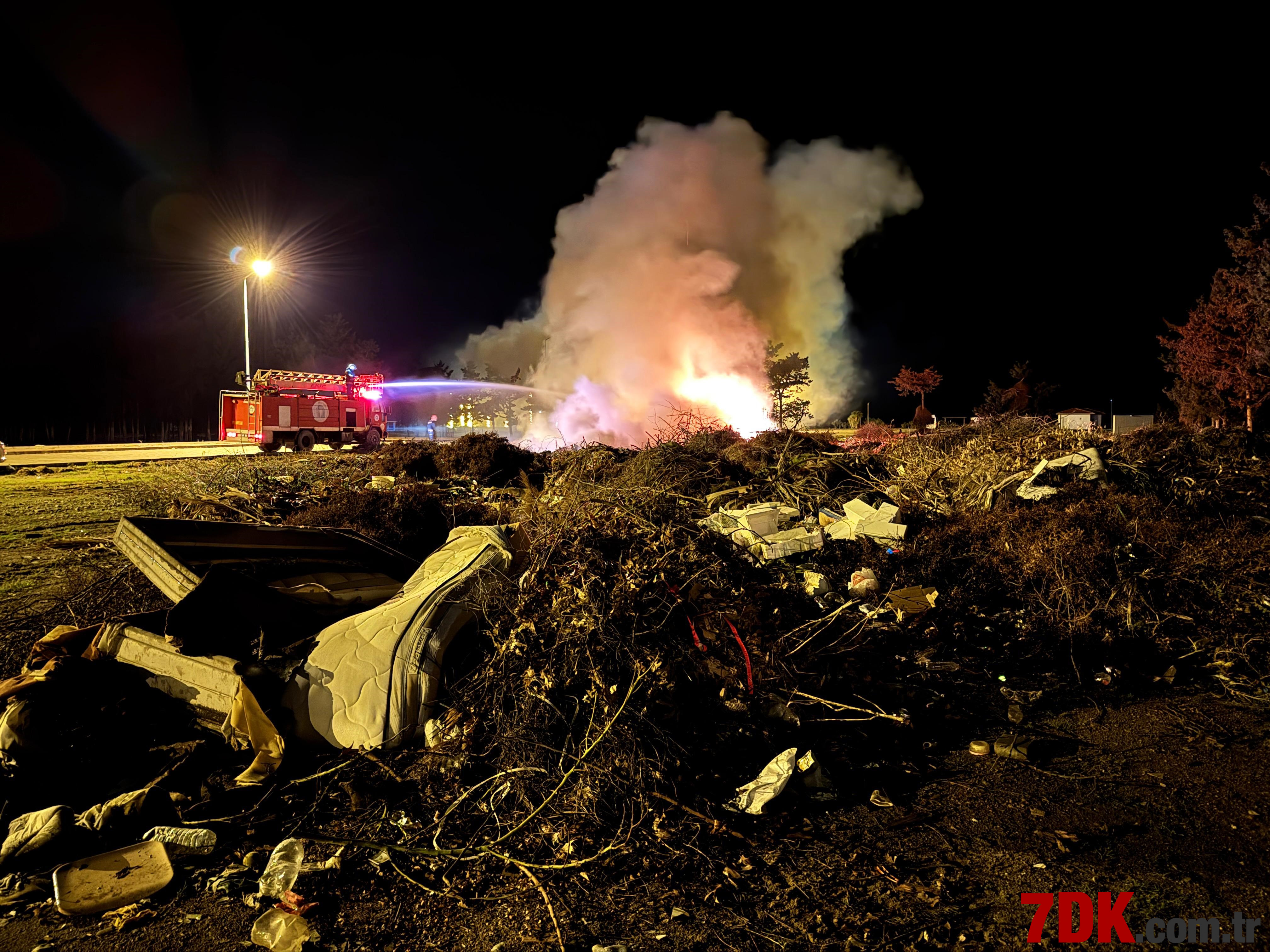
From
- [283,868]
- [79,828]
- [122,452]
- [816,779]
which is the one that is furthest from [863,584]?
[122,452]

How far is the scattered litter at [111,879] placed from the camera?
2.31m

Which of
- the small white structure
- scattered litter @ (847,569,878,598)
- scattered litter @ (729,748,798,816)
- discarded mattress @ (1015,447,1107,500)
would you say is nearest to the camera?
scattered litter @ (729,748,798,816)

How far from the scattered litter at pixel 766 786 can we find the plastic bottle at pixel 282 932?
163 centimetres

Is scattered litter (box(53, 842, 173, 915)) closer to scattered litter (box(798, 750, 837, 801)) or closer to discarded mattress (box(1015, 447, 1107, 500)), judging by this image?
scattered litter (box(798, 750, 837, 801))

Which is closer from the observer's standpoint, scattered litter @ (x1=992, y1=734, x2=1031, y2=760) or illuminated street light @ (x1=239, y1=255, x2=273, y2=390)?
scattered litter @ (x1=992, y1=734, x2=1031, y2=760)

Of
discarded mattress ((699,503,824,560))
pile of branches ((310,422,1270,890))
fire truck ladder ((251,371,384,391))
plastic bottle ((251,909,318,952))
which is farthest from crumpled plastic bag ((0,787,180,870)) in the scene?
fire truck ladder ((251,371,384,391))

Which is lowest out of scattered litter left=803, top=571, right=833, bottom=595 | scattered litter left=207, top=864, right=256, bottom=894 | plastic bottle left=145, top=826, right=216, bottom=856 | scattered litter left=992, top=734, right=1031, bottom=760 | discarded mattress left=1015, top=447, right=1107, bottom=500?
scattered litter left=207, top=864, right=256, bottom=894

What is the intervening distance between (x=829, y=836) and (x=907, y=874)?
0.32m

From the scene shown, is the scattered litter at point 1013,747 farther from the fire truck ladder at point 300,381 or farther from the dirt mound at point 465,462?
the fire truck ladder at point 300,381

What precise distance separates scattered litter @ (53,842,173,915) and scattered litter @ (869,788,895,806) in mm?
2731

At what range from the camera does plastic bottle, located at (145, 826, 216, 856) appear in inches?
102

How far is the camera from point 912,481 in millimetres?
7820

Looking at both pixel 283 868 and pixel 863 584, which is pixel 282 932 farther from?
pixel 863 584

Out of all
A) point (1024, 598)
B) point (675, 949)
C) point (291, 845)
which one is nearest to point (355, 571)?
point (291, 845)
